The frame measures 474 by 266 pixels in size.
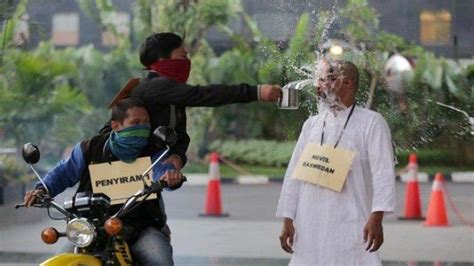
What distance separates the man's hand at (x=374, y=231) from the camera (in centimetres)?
470

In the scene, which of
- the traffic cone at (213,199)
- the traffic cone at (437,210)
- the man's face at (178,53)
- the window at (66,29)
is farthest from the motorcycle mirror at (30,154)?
the traffic cone at (213,199)

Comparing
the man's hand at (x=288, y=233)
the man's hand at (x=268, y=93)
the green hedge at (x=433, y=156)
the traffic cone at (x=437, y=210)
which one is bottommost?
the traffic cone at (x=437, y=210)

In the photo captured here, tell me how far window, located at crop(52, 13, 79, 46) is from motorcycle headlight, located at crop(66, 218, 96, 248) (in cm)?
429

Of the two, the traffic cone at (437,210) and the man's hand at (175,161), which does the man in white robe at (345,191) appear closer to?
the man's hand at (175,161)

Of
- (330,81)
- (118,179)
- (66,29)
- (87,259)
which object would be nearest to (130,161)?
(118,179)

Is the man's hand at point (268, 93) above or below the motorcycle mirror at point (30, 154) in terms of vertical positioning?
above

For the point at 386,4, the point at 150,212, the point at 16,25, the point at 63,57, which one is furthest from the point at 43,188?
the point at 63,57

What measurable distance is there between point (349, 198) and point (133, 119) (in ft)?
3.13

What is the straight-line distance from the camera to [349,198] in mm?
4836

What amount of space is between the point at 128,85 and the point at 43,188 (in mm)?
610

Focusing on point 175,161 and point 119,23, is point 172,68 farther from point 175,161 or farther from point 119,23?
point 119,23

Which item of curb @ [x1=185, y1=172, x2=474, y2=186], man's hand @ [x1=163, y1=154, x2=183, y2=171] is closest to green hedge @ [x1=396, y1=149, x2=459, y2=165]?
curb @ [x1=185, y1=172, x2=474, y2=186]

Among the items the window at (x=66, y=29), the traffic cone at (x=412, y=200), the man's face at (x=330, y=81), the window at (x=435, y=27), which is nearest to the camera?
the man's face at (x=330, y=81)

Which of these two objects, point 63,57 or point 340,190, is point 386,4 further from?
point 63,57
